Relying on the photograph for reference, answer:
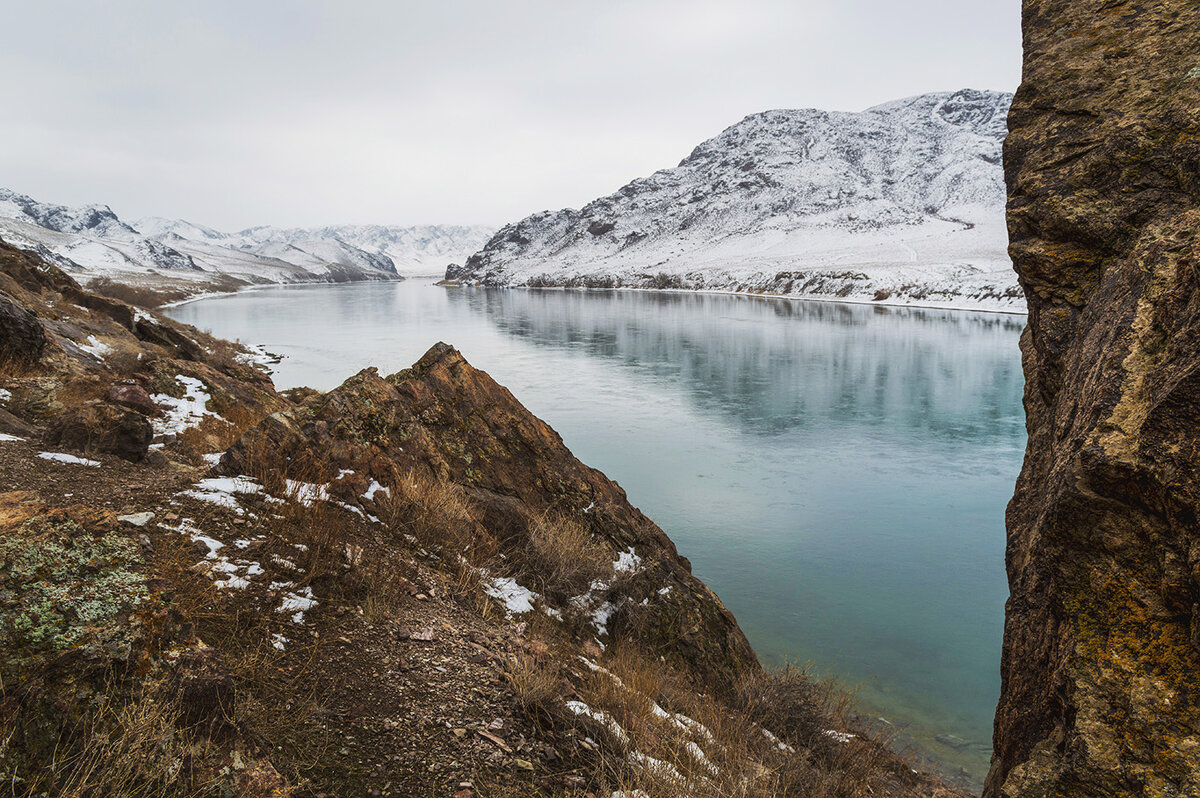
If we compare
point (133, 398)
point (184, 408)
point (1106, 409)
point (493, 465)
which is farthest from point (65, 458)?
point (1106, 409)

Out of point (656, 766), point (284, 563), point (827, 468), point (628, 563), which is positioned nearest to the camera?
point (656, 766)

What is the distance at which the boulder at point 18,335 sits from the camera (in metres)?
7.78

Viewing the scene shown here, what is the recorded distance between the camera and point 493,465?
22.0 ft

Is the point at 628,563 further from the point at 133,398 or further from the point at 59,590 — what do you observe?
the point at 133,398

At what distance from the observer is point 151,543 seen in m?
3.38

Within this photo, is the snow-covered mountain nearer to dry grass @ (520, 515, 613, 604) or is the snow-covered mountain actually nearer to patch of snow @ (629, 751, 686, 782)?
dry grass @ (520, 515, 613, 604)

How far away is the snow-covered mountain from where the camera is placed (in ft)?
232

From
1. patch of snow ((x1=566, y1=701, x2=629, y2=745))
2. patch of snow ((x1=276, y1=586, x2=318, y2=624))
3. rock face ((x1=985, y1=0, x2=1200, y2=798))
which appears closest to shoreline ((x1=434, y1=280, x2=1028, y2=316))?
rock face ((x1=985, y1=0, x2=1200, y2=798))

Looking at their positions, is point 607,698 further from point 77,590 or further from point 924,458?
point 924,458

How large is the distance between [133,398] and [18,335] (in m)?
1.47

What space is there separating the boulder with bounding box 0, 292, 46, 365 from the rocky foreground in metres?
0.03

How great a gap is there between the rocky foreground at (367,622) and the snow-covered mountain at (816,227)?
50.4 m

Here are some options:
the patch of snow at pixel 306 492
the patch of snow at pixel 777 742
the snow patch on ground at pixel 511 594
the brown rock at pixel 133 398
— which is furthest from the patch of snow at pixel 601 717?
the brown rock at pixel 133 398

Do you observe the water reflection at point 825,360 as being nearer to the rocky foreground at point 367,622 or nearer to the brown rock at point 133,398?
the rocky foreground at point 367,622
